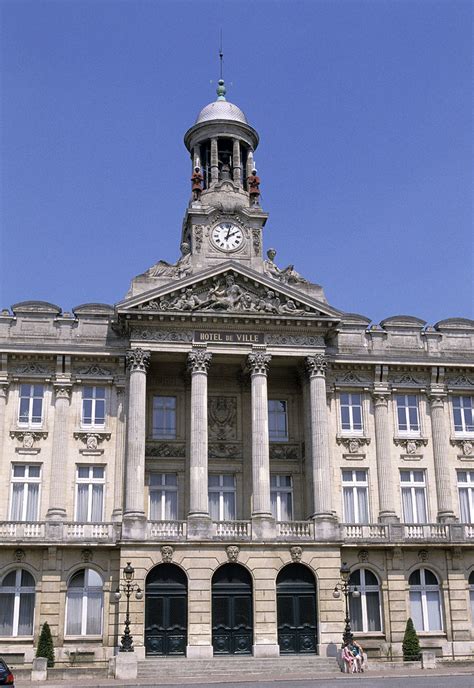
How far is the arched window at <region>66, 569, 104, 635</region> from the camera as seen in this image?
144 feet

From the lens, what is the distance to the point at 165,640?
4303cm

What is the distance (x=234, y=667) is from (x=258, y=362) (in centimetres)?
1521

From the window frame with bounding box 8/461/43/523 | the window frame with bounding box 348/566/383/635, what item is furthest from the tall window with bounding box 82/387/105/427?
the window frame with bounding box 348/566/383/635

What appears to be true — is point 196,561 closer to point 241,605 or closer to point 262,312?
point 241,605

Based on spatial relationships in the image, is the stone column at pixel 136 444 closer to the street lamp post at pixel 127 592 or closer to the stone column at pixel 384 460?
the street lamp post at pixel 127 592

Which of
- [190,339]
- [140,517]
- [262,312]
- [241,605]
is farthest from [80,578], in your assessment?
[262,312]

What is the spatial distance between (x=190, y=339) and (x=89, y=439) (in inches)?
291

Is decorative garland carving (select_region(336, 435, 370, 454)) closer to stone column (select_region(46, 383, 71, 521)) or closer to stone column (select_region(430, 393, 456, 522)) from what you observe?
stone column (select_region(430, 393, 456, 522))

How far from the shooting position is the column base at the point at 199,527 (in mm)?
43969


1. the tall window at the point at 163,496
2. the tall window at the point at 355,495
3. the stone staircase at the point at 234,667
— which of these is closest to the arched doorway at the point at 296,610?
the stone staircase at the point at 234,667

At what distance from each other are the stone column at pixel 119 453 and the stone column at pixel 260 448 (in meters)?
6.77

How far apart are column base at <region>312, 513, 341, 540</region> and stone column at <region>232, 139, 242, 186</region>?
68.5 feet

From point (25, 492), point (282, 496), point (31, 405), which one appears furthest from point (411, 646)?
point (31, 405)

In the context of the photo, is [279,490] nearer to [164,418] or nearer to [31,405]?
[164,418]
